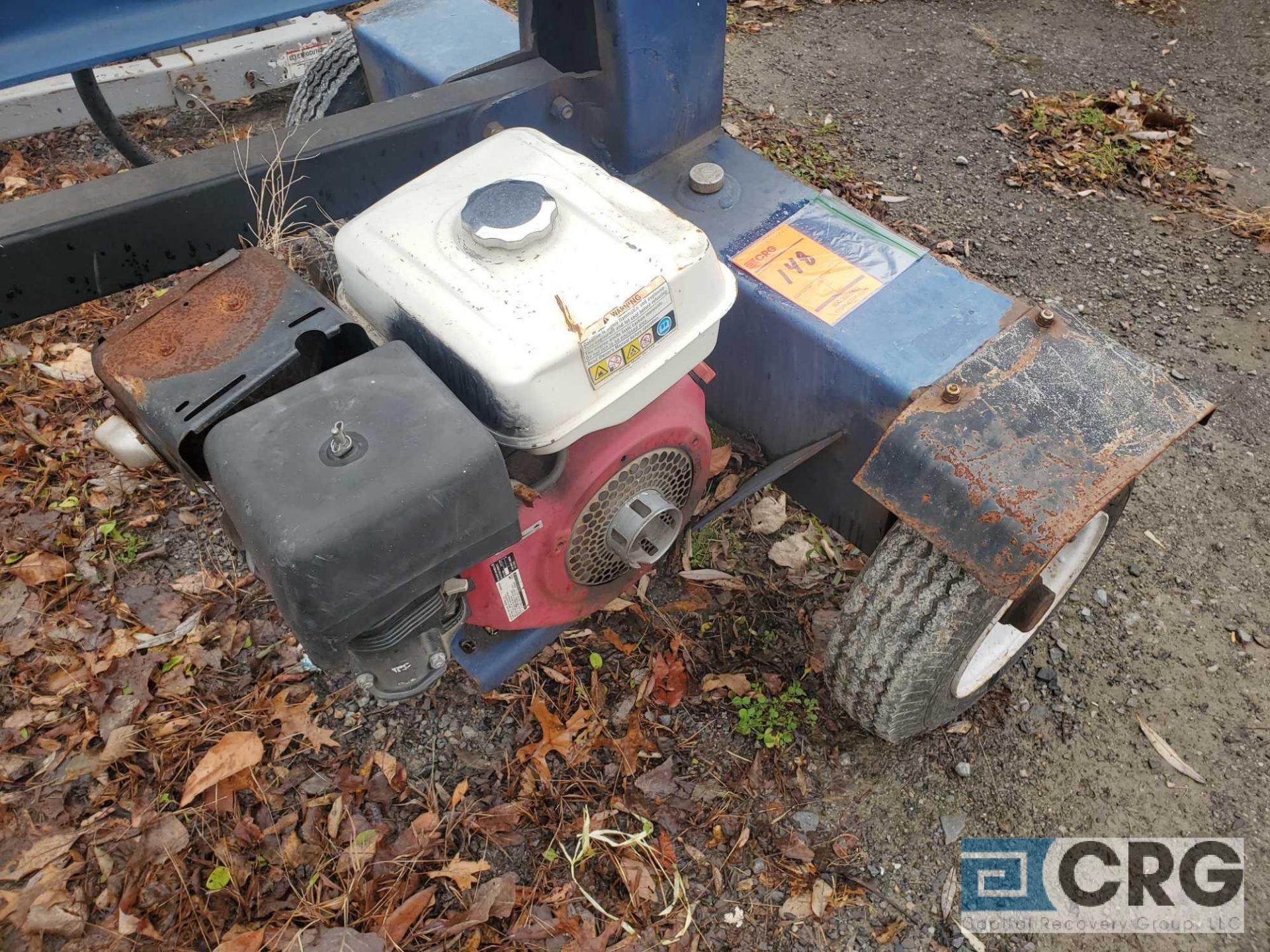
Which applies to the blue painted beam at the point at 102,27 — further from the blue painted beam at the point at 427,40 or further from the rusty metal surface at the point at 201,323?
the blue painted beam at the point at 427,40

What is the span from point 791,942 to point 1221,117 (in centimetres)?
391

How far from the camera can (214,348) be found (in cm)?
139

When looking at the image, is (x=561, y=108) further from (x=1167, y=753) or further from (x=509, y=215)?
(x=1167, y=753)

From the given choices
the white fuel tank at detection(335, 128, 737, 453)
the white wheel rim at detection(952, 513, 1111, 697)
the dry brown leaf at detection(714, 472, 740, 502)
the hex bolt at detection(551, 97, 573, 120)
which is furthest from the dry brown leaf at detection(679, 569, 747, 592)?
the hex bolt at detection(551, 97, 573, 120)

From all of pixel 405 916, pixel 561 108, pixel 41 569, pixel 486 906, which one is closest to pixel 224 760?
pixel 405 916

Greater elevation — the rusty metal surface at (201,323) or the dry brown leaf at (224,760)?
the rusty metal surface at (201,323)

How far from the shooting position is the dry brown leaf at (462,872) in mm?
1972

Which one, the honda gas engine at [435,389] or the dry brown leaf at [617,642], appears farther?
the dry brown leaf at [617,642]

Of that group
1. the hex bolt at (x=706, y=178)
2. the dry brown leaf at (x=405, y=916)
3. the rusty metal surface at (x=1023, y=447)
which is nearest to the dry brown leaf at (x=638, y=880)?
the dry brown leaf at (x=405, y=916)

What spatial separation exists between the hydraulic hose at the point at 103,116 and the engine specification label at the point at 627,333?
3.38 ft

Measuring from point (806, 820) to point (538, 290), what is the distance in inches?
55.4

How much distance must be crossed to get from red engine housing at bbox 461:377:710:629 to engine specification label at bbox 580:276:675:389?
214mm

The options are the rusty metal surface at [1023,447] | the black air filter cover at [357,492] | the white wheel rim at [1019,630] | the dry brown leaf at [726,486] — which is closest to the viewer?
the black air filter cover at [357,492]

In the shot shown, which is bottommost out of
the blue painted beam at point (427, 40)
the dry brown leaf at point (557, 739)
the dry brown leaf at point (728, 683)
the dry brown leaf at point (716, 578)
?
the dry brown leaf at point (557, 739)
